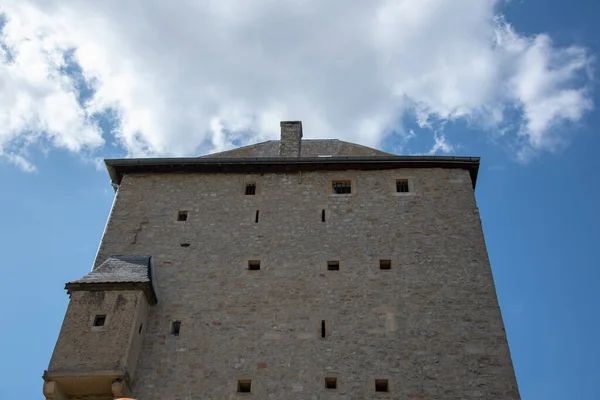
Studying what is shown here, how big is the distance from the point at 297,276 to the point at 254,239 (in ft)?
5.90

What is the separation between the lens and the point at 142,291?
18125mm

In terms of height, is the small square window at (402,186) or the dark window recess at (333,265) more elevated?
the small square window at (402,186)

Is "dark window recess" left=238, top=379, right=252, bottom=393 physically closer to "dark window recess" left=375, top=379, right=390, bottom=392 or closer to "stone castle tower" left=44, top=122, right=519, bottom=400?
"stone castle tower" left=44, top=122, right=519, bottom=400

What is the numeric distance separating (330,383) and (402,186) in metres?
6.83

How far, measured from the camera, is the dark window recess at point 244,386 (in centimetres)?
1695

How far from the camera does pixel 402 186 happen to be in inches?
848

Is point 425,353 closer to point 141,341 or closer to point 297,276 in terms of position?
point 297,276

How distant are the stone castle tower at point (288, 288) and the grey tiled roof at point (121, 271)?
0.06 m

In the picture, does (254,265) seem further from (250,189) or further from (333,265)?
(250,189)

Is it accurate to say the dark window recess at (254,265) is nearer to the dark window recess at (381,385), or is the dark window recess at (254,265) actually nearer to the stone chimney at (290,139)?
the dark window recess at (381,385)

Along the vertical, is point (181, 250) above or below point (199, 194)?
below

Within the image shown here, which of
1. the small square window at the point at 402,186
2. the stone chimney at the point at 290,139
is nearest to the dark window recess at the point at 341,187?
the small square window at the point at 402,186

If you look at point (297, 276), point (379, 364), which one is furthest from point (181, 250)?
point (379, 364)

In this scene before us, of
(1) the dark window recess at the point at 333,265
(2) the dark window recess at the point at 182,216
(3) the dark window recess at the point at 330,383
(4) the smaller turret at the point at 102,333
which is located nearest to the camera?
(4) the smaller turret at the point at 102,333
